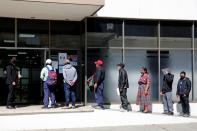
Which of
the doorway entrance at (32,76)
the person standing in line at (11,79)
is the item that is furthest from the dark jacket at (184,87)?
the person standing in line at (11,79)

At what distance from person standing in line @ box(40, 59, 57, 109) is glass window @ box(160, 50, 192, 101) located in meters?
4.60

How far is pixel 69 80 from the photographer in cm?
1446

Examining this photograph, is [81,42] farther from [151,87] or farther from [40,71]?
[151,87]

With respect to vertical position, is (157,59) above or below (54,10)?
below

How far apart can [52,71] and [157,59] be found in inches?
176

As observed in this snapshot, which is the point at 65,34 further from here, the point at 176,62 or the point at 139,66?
the point at 176,62

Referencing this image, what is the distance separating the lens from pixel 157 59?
16609mm

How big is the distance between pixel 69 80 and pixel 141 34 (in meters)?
3.80

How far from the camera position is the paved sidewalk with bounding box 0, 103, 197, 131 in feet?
43.6

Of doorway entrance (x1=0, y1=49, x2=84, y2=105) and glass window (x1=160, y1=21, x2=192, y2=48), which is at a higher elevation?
glass window (x1=160, y1=21, x2=192, y2=48)

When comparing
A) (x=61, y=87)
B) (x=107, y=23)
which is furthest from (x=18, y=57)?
(x=107, y=23)

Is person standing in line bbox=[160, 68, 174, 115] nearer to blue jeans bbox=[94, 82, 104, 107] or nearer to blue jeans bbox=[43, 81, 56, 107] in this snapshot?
blue jeans bbox=[94, 82, 104, 107]

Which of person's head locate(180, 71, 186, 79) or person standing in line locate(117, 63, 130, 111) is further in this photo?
person's head locate(180, 71, 186, 79)

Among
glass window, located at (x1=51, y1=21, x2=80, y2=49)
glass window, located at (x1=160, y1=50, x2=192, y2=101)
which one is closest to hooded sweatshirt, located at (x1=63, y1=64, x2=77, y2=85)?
glass window, located at (x1=51, y1=21, x2=80, y2=49)
